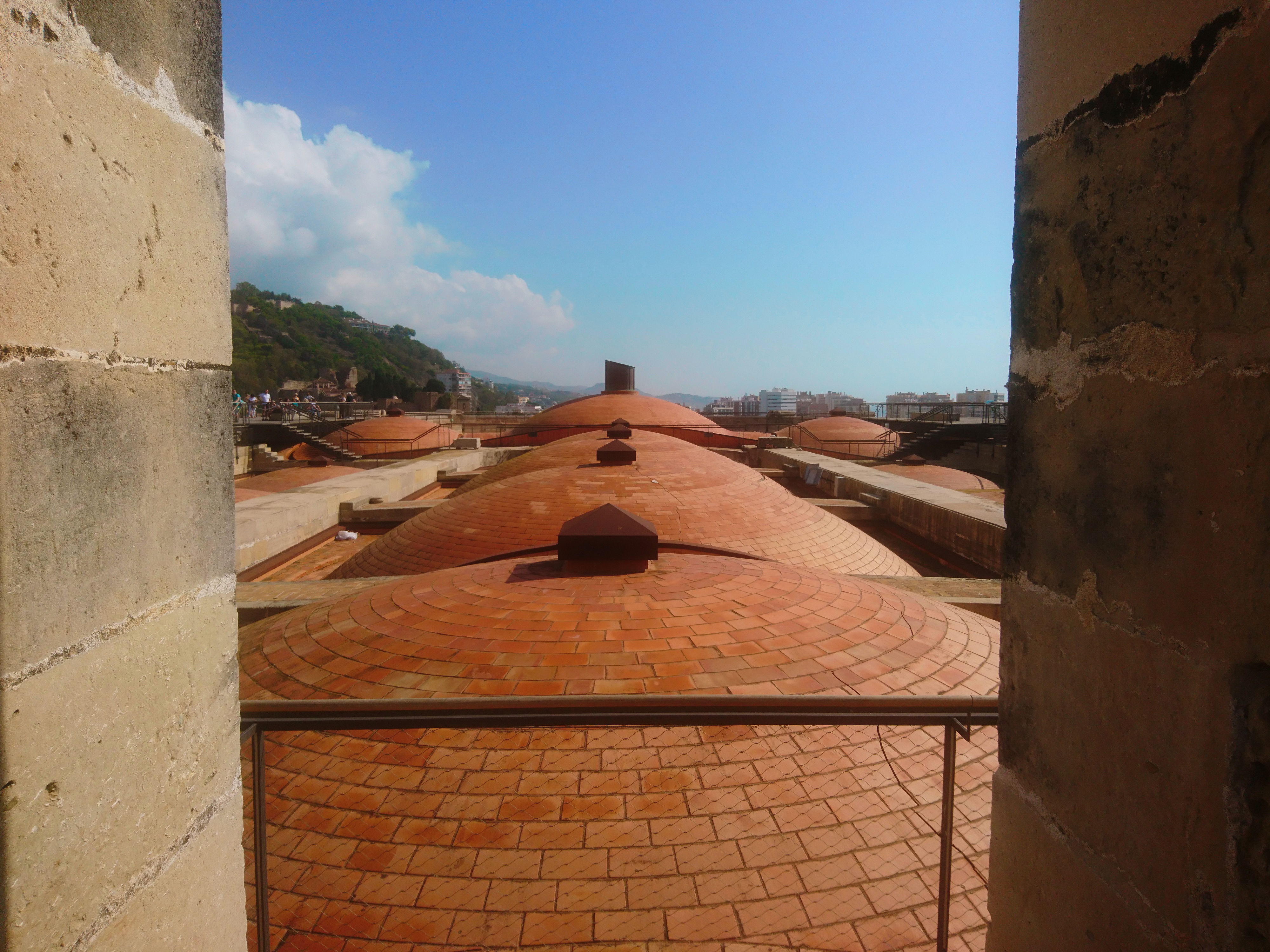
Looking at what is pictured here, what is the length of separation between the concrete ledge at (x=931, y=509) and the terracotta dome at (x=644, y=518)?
131 cm

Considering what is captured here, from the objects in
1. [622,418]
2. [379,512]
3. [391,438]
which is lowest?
[379,512]

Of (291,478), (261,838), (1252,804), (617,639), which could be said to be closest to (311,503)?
(291,478)

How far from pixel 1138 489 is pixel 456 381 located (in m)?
139

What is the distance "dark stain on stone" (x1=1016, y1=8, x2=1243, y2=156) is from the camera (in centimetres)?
116

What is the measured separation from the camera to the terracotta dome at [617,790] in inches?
116

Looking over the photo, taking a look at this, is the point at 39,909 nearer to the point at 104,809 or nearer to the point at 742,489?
the point at 104,809

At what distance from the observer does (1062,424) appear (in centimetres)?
153

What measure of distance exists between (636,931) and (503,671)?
162 cm

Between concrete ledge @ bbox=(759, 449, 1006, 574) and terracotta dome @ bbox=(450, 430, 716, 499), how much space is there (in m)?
4.06

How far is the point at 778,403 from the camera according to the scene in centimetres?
6969

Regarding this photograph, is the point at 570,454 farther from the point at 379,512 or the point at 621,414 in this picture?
the point at 621,414

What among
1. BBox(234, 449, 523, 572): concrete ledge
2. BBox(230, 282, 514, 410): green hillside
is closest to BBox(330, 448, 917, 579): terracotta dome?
BBox(234, 449, 523, 572): concrete ledge

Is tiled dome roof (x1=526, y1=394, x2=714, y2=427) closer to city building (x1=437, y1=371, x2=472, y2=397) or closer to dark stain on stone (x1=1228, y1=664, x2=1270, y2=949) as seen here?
dark stain on stone (x1=1228, y1=664, x2=1270, y2=949)

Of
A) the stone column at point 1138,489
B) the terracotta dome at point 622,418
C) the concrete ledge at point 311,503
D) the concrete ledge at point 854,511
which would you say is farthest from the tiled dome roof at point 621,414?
the stone column at point 1138,489
